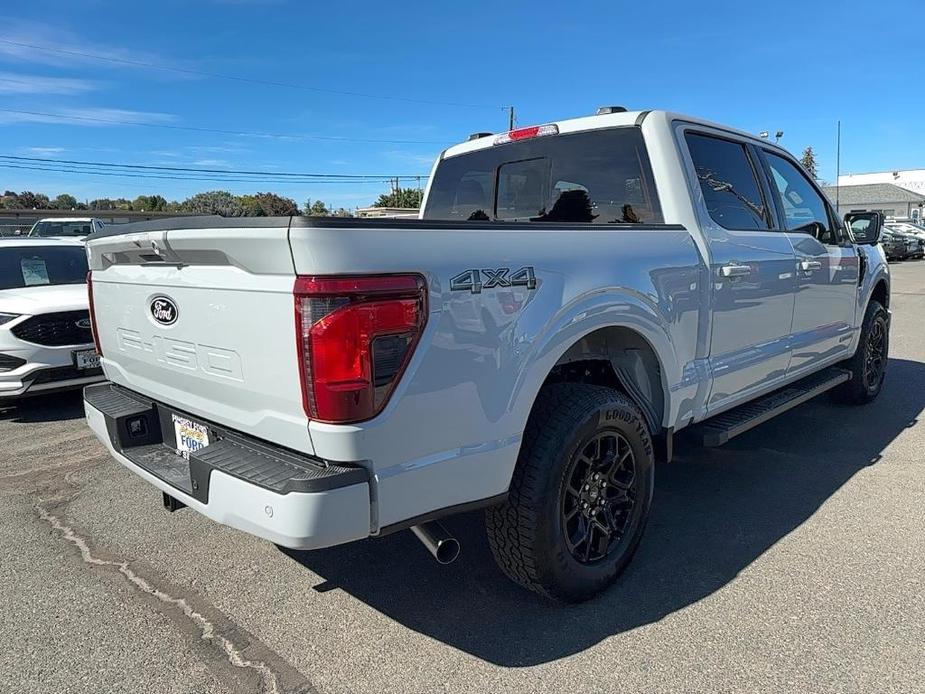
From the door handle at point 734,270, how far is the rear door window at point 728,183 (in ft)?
0.82

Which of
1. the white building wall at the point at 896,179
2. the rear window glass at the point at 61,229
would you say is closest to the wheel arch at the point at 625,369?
the rear window glass at the point at 61,229

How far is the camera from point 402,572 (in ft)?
10.3

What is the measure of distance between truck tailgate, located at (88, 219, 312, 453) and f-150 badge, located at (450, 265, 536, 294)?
54cm

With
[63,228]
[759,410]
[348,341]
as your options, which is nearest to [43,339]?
[348,341]

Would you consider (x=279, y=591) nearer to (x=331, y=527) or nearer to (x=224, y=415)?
(x=224, y=415)

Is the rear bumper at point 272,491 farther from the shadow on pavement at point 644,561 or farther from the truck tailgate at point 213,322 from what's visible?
the shadow on pavement at point 644,561

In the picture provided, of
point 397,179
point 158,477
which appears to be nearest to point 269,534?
point 158,477

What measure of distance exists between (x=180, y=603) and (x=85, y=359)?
12.0ft

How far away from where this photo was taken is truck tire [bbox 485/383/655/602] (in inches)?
101

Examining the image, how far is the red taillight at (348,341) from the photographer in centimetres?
199

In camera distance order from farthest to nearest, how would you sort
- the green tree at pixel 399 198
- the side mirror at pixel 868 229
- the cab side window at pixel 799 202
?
the green tree at pixel 399 198 → the side mirror at pixel 868 229 → the cab side window at pixel 799 202

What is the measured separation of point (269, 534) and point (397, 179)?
73.2 meters

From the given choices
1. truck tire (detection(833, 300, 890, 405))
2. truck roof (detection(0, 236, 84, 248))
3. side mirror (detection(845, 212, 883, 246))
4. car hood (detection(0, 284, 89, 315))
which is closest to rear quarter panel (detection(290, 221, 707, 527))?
side mirror (detection(845, 212, 883, 246))

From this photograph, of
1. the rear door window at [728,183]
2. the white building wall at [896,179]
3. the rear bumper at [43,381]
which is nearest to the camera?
the rear door window at [728,183]
